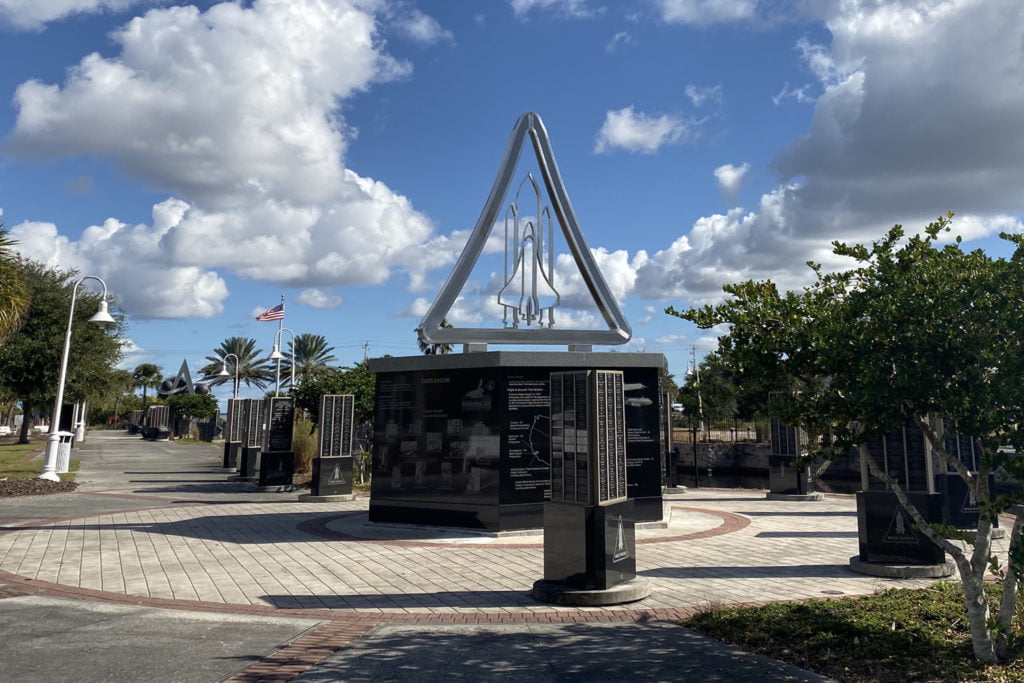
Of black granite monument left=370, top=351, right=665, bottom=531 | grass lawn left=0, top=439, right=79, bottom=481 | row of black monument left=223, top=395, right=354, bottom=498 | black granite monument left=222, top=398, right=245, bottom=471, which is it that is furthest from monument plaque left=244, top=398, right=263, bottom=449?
black granite monument left=370, top=351, right=665, bottom=531

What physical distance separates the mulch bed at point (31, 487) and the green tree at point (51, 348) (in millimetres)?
15411

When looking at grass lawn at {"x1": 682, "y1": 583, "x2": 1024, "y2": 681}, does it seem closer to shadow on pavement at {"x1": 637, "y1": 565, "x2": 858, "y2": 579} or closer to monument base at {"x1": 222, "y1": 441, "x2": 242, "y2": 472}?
shadow on pavement at {"x1": 637, "y1": 565, "x2": 858, "y2": 579}

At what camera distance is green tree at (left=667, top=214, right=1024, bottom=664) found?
5.14 metres

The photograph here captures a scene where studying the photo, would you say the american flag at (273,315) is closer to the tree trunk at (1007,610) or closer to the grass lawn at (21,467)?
the grass lawn at (21,467)

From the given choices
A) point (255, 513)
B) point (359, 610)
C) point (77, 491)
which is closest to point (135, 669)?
point (359, 610)

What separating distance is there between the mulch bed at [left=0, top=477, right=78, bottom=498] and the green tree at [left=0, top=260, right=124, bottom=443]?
15411 mm

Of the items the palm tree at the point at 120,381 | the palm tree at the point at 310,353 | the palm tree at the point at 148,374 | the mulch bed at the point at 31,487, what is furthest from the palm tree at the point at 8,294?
the palm tree at the point at 148,374

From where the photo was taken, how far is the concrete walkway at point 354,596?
5629 millimetres

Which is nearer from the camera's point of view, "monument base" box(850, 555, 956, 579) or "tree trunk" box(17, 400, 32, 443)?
"monument base" box(850, 555, 956, 579)

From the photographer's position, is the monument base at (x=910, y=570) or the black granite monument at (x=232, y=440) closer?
the monument base at (x=910, y=570)

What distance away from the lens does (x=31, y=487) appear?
18812 mm

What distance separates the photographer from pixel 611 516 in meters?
7.81

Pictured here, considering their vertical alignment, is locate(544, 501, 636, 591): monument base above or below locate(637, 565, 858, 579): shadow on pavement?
above

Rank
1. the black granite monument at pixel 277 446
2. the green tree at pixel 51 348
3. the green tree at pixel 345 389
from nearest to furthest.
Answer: the black granite monument at pixel 277 446 < the green tree at pixel 345 389 < the green tree at pixel 51 348
